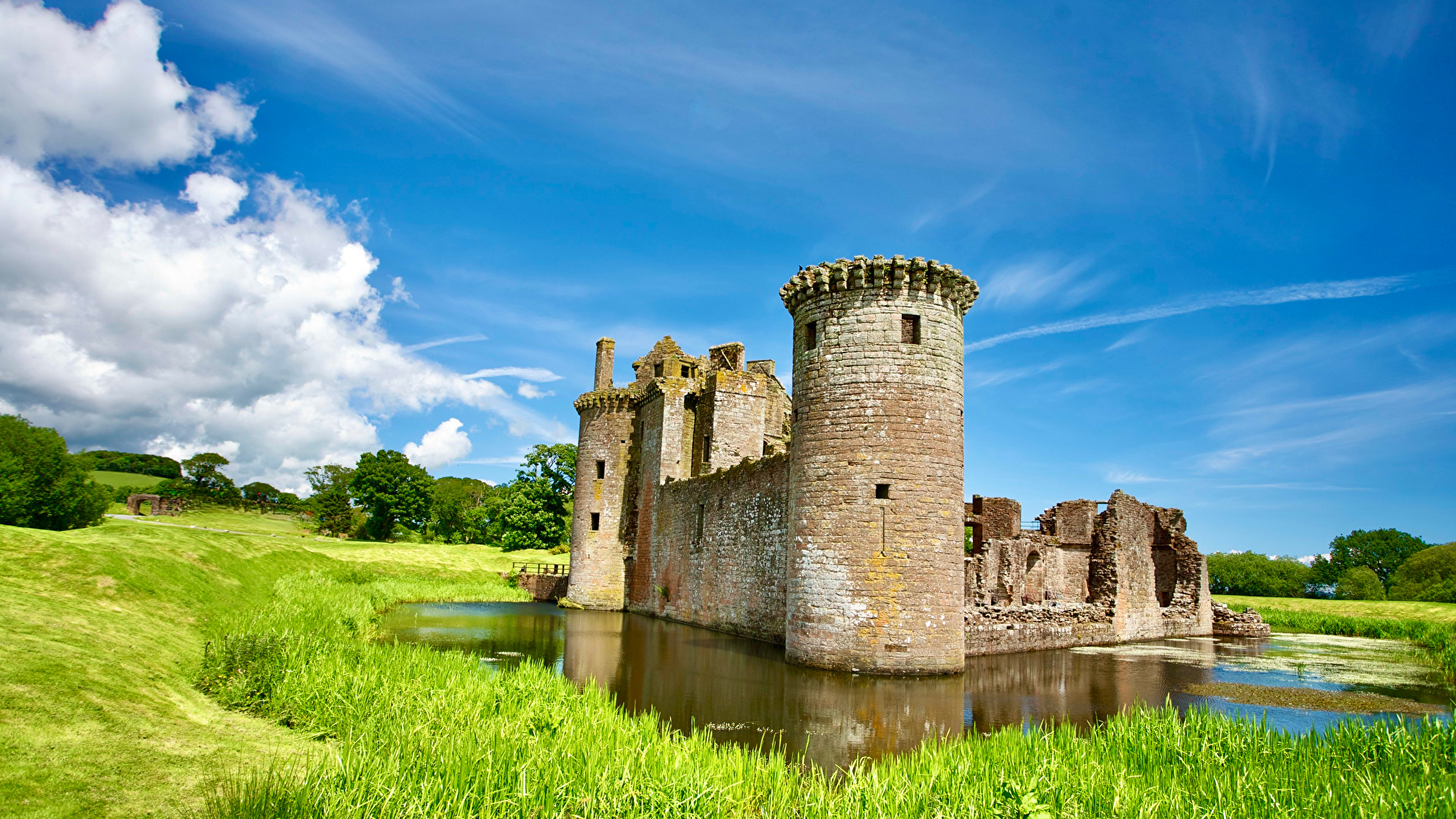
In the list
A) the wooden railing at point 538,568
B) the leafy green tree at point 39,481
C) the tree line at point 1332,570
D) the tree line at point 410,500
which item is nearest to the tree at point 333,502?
the tree line at point 410,500

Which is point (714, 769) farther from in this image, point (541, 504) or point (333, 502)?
point (333, 502)

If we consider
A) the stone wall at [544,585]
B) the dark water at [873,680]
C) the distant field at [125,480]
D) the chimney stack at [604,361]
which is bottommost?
the stone wall at [544,585]

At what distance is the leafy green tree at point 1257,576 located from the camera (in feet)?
229

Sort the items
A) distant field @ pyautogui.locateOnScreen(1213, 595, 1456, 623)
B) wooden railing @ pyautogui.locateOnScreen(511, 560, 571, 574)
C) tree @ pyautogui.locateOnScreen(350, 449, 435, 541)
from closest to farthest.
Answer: distant field @ pyautogui.locateOnScreen(1213, 595, 1456, 623) → wooden railing @ pyautogui.locateOnScreen(511, 560, 571, 574) → tree @ pyautogui.locateOnScreen(350, 449, 435, 541)

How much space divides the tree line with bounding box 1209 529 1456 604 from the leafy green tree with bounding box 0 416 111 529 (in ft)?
251

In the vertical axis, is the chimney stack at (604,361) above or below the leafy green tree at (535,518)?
above

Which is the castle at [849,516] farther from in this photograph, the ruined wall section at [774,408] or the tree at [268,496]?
the tree at [268,496]

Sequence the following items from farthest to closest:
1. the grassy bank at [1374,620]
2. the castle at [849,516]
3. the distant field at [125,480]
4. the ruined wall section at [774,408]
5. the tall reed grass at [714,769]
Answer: the distant field at [125,480], the ruined wall section at [774,408], the grassy bank at [1374,620], the castle at [849,516], the tall reed grass at [714,769]

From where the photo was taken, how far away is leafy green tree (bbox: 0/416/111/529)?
14945mm

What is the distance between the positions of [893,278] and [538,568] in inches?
1173

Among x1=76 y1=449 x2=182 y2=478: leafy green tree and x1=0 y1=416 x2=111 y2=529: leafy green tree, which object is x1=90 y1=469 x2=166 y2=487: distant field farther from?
x1=0 y1=416 x2=111 y2=529: leafy green tree

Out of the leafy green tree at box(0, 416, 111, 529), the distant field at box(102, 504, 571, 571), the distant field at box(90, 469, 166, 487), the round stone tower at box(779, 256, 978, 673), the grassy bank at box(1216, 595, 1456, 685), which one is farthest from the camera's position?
the distant field at box(90, 469, 166, 487)

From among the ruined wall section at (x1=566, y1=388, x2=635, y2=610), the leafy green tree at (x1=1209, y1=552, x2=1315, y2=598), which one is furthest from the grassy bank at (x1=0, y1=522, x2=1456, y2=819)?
the leafy green tree at (x1=1209, y1=552, x2=1315, y2=598)

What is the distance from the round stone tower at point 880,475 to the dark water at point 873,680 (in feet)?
2.88
